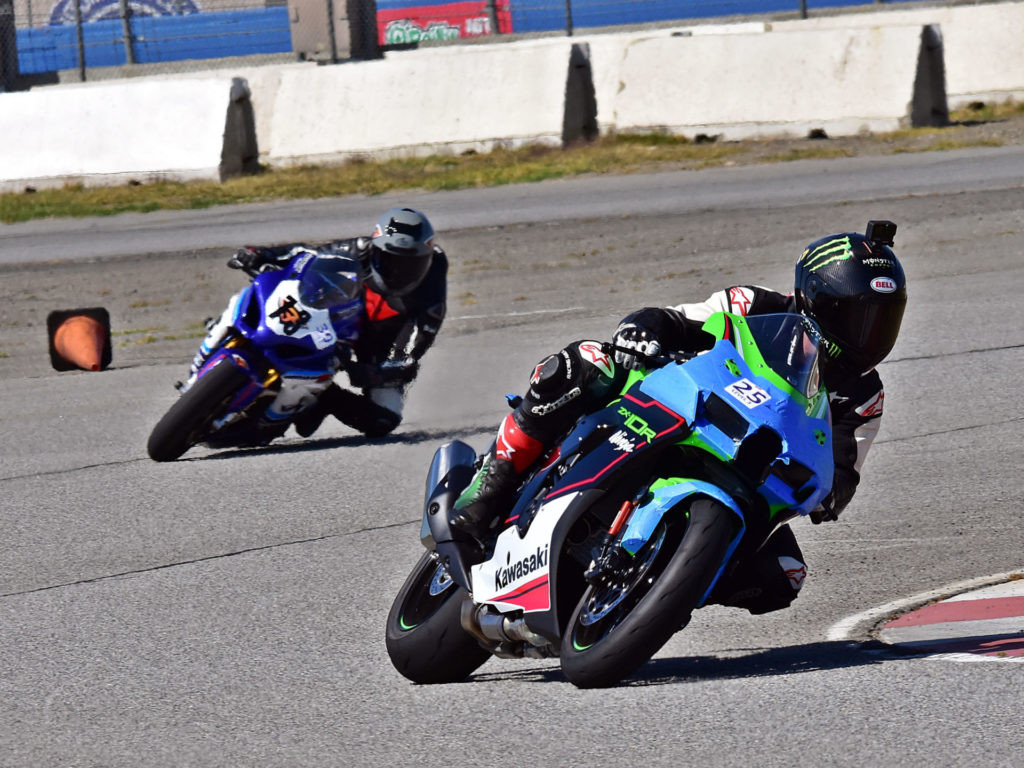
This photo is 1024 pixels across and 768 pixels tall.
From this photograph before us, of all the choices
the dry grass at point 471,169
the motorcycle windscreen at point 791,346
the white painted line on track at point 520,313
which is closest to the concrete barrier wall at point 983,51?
the dry grass at point 471,169

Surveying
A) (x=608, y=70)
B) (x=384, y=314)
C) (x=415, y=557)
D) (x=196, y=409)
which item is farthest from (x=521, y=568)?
(x=608, y=70)

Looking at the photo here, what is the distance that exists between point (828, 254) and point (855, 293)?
17 cm

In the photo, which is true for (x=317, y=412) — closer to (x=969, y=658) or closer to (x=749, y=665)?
(x=749, y=665)

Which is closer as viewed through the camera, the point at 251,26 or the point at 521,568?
the point at 521,568

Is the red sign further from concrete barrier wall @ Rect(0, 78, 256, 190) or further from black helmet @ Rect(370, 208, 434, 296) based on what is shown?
black helmet @ Rect(370, 208, 434, 296)

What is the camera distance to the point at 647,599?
171 inches

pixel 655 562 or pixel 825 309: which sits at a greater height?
pixel 825 309

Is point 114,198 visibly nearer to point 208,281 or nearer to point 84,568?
point 208,281

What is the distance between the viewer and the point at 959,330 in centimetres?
1181

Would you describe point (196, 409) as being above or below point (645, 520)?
below

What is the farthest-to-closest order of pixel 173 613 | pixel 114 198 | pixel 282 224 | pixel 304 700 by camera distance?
pixel 114 198 < pixel 282 224 < pixel 173 613 < pixel 304 700

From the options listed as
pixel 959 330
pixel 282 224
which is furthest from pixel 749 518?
pixel 282 224

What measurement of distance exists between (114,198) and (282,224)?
11.7ft

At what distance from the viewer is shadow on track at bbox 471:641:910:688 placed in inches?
194
